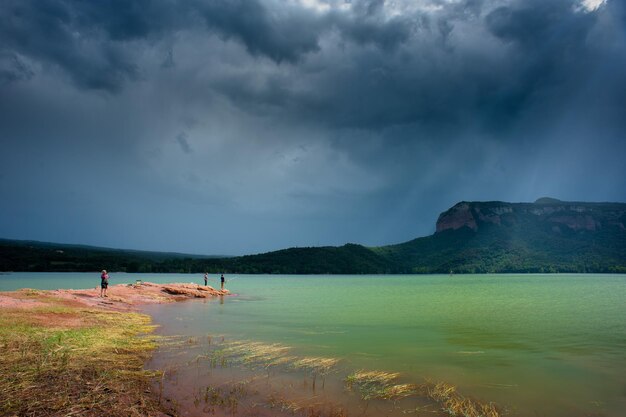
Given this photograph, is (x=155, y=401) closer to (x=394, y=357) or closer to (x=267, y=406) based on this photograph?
(x=267, y=406)

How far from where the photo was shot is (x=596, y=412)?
35.2 feet

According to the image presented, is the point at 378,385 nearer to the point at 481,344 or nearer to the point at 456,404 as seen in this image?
the point at 456,404

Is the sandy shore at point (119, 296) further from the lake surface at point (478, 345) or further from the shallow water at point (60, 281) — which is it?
the shallow water at point (60, 281)

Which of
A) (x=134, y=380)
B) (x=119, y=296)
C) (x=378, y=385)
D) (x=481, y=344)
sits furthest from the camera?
(x=119, y=296)

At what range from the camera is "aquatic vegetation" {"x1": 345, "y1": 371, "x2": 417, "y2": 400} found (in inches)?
469

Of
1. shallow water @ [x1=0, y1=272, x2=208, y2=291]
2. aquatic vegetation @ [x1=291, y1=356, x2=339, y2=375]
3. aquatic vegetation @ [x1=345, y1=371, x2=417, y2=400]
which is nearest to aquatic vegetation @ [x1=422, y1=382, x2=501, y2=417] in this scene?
aquatic vegetation @ [x1=345, y1=371, x2=417, y2=400]

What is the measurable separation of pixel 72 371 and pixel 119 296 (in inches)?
1358

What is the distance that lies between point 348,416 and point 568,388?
8073 mm

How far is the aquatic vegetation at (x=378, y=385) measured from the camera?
11.9 m

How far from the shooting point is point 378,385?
12.9 m

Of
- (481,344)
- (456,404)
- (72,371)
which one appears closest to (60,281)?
(72,371)

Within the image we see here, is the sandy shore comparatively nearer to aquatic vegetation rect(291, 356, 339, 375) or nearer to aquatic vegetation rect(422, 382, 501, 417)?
aquatic vegetation rect(291, 356, 339, 375)

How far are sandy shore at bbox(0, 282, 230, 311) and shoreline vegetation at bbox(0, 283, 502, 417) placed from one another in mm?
12852

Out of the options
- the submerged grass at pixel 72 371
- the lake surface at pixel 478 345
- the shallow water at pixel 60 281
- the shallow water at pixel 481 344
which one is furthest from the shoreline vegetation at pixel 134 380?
the shallow water at pixel 60 281
